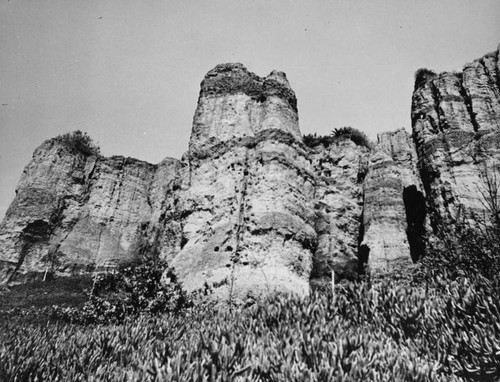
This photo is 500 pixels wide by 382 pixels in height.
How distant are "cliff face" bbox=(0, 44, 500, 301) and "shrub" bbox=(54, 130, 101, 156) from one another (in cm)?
816

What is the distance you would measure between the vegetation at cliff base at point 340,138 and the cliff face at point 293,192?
1.28 ft

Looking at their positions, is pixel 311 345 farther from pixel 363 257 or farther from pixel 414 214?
pixel 414 214

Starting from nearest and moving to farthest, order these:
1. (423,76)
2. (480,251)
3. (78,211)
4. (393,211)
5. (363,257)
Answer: (480,251) → (363,257) → (393,211) → (423,76) → (78,211)

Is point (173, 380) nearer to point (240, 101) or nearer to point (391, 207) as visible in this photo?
point (240, 101)

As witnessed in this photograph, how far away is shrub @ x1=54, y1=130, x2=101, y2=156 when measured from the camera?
34.4 m

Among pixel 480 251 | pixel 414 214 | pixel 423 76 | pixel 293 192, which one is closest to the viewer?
pixel 480 251

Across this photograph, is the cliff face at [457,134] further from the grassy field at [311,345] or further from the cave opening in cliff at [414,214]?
the grassy field at [311,345]

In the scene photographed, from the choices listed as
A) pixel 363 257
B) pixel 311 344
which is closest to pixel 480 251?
pixel 311 344

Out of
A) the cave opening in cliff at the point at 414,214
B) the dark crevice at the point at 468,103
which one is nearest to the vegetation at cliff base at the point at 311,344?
the cave opening in cliff at the point at 414,214

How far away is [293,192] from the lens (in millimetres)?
13258

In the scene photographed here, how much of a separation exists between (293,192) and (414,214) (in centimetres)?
1083

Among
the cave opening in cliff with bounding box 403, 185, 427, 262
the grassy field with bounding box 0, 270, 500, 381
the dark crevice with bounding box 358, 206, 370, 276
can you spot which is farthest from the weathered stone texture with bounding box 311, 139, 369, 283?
the grassy field with bounding box 0, 270, 500, 381

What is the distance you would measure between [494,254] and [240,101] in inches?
472

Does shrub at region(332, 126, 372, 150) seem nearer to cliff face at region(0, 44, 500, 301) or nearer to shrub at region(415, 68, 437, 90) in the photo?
cliff face at region(0, 44, 500, 301)
